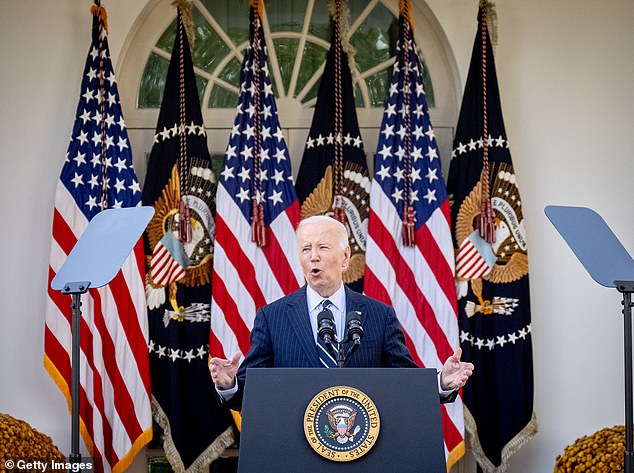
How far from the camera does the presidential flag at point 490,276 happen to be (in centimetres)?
450

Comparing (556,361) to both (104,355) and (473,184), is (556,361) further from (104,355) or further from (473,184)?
(104,355)

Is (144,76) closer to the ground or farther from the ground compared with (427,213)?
farther from the ground

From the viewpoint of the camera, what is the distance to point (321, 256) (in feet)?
9.72

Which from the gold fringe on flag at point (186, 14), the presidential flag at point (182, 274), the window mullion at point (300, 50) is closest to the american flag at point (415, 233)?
the window mullion at point (300, 50)

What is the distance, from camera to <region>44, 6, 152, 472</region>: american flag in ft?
14.4

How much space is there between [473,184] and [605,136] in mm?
861

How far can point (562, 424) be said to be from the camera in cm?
468

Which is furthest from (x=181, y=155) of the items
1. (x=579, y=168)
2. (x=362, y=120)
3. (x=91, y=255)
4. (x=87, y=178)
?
(x=579, y=168)

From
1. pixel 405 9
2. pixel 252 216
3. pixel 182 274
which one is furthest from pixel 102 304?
pixel 405 9

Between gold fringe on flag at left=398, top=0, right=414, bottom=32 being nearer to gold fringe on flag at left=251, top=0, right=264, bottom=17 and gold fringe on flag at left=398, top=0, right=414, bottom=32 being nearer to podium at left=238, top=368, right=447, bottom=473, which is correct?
gold fringe on flag at left=251, top=0, right=264, bottom=17

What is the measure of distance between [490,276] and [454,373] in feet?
6.60

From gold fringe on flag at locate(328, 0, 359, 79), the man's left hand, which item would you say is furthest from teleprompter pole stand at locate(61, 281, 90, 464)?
gold fringe on flag at locate(328, 0, 359, 79)

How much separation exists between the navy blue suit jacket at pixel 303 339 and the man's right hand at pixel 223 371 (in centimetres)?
15

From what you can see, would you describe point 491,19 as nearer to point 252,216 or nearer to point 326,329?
point 252,216
